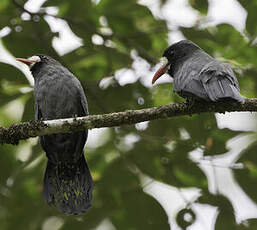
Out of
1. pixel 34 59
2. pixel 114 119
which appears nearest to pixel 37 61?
pixel 34 59

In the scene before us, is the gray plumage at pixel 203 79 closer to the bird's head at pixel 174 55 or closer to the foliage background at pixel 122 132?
the bird's head at pixel 174 55

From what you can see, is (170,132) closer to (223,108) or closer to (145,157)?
(145,157)

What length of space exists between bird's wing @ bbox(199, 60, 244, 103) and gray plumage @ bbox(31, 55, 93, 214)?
1091 millimetres

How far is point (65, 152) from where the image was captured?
4773 mm

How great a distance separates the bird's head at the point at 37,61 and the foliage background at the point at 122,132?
0.18 feet

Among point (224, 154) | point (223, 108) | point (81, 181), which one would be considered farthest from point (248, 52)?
point (81, 181)

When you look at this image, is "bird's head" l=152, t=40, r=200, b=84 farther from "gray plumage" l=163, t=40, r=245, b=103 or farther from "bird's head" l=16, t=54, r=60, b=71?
"bird's head" l=16, t=54, r=60, b=71

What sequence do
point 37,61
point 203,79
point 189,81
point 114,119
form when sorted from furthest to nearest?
point 37,61
point 189,81
point 203,79
point 114,119

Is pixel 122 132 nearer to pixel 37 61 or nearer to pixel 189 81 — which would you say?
pixel 37 61

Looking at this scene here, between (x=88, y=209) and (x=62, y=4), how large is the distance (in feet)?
6.29

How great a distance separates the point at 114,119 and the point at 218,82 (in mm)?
778

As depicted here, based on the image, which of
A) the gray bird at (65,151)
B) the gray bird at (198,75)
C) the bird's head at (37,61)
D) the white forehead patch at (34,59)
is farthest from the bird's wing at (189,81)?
the white forehead patch at (34,59)

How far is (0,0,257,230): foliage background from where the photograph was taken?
4.85 metres

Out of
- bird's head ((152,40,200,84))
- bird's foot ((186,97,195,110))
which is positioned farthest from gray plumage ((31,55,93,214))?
bird's foot ((186,97,195,110))
